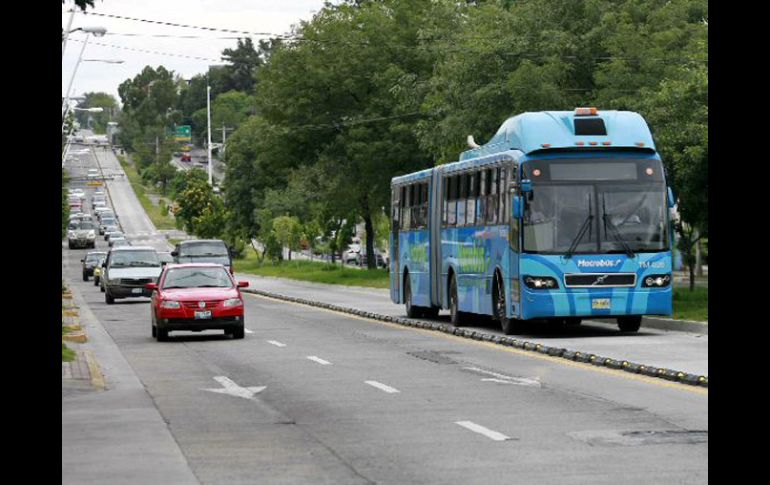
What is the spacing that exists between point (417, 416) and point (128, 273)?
122 ft

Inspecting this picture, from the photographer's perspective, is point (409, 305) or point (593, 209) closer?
point (593, 209)

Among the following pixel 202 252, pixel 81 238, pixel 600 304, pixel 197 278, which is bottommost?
pixel 600 304

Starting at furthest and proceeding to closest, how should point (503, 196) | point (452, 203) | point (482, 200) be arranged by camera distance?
1. point (452, 203)
2. point (482, 200)
3. point (503, 196)

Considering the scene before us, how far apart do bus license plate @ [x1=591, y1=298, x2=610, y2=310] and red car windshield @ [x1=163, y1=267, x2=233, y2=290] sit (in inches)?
290

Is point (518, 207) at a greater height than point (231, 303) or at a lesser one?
greater

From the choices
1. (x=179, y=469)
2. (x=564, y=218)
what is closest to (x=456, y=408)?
(x=179, y=469)

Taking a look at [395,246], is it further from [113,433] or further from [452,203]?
[113,433]

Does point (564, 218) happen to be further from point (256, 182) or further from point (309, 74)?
point (256, 182)

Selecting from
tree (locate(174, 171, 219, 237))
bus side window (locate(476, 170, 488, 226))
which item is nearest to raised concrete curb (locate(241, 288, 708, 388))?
bus side window (locate(476, 170, 488, 226))

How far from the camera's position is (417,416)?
1750cm

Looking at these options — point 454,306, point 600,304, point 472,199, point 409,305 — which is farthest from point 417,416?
point 409,305

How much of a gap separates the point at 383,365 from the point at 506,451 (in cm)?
1064

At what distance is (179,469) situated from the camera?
1342 centimetres

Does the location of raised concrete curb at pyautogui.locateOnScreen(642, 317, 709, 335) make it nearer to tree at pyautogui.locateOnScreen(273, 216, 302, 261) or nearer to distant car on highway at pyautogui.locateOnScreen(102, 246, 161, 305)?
distant car on highway at pyautogui.locateOnScreen(102, 246, 161, 305)
